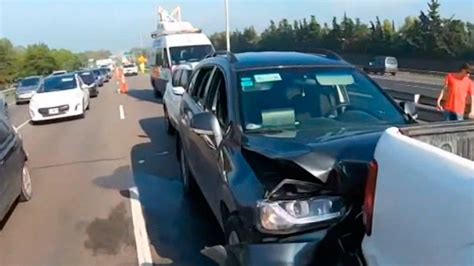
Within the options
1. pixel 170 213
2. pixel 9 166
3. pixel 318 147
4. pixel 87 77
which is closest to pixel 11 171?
pixel 9 166

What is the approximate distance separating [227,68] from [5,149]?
10.2 ft

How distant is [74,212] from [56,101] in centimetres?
1136

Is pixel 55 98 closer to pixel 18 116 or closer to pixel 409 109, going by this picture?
pixel 18 116

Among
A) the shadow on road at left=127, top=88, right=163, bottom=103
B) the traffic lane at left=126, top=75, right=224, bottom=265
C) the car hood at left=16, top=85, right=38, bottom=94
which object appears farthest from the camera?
the car hood at left=16, top=85, right=38, bottom=94

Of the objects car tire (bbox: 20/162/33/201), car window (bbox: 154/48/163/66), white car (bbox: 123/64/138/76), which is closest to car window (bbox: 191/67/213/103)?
car tire (bbox: 20/162/33/201)

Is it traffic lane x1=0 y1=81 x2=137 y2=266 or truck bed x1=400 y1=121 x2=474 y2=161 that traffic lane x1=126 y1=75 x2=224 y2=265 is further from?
truck bed x1=400 y1=121 x2=474 y2=161

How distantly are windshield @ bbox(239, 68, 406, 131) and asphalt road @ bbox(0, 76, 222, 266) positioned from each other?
1.47m

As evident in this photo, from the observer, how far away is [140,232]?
5.94m

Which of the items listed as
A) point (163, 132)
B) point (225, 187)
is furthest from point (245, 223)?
point (163, 132)

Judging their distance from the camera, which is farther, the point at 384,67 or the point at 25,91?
the point at 384,67

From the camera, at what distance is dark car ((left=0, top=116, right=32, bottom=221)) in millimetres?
6082

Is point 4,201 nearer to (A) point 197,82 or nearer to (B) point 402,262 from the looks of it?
(A) point 197,82

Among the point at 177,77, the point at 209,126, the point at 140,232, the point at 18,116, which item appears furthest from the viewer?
the point at 18,116

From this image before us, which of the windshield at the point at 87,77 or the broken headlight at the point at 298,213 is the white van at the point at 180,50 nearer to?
the windshield at the point at 87,77
